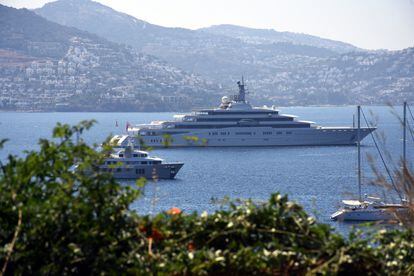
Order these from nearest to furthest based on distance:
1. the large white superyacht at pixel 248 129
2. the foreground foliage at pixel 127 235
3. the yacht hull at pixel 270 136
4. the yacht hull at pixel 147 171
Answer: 1. the foreground foliage at pixel 127 235
2. the yacht hull at pixel 147 171
3. the large white superyacht at pixel 248 129
4. the yacht hull at pixel 270 136

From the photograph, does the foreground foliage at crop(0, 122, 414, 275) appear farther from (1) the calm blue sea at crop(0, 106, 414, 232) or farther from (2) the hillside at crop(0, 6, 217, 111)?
(2) the hillside at crop(0, 6, 217, 111)

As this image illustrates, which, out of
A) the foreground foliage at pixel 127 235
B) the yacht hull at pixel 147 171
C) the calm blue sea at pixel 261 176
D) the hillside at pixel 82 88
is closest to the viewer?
the foreground foliage at pixel 127 235

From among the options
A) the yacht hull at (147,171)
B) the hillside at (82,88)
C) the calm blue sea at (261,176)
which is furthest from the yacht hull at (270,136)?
the hillside at (82,88)

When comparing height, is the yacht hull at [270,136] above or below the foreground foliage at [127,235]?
below

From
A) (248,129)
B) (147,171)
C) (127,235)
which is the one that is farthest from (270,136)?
(127,235)

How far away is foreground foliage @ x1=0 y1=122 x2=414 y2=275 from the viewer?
5699mm

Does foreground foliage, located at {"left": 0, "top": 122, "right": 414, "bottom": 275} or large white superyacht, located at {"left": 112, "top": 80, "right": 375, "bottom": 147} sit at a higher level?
foreground foliage, located at {"left": 0, "top": 122, "right": 414, "bottom": 275}

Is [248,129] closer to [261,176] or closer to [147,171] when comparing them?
[261,176]

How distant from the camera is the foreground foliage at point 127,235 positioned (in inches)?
224

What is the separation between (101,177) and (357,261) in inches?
64.3

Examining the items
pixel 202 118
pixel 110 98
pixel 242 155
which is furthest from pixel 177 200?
pixel 110 98

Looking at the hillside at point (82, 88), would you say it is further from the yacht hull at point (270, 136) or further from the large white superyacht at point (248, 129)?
the yacht hull at point (270, 136)

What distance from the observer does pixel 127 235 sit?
231 inches

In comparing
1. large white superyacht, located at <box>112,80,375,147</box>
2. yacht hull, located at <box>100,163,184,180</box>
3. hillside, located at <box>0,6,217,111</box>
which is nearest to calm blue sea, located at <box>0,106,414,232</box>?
yacht hull, located at <box>100,163,184,180</box>
